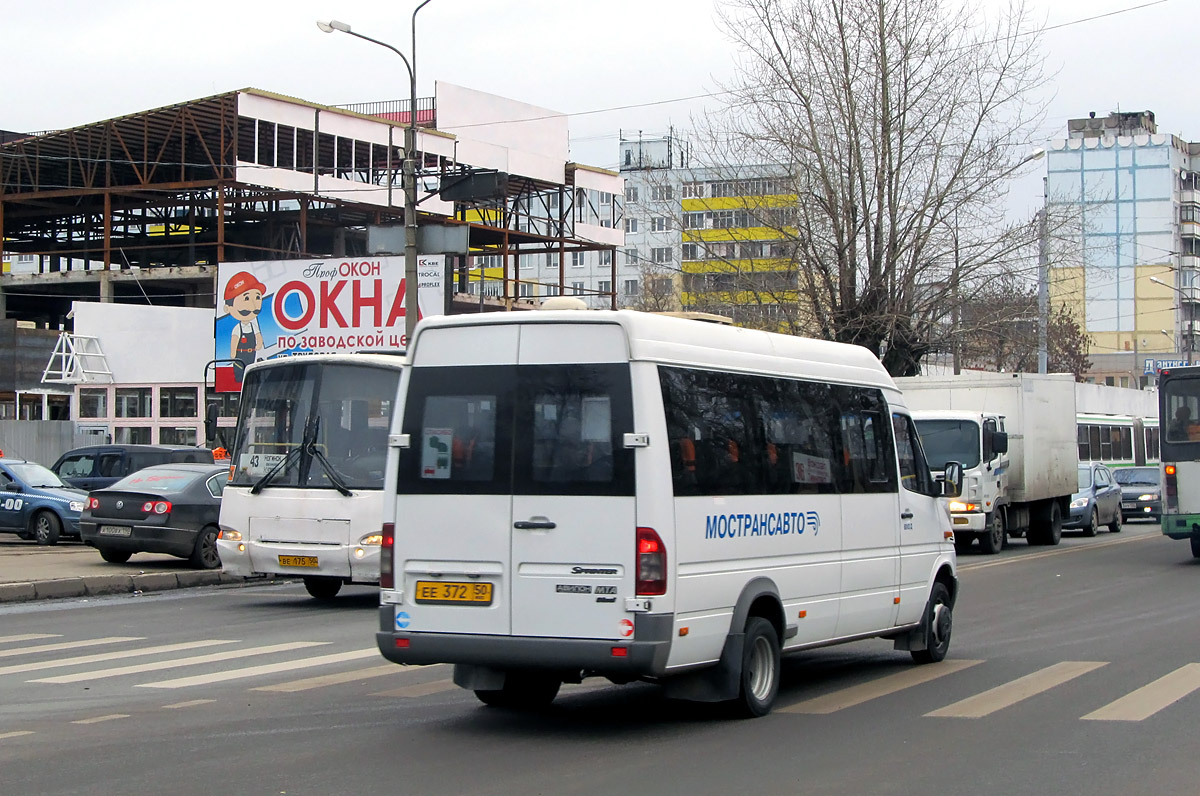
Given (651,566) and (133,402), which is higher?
(133,402)

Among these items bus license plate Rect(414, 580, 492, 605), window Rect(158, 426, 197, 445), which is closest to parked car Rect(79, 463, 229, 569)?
bus license plate Rect(414, 580, 492, 605)

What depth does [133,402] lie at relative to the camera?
42.1 metres

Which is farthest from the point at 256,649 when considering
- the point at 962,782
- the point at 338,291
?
the point at 338,291

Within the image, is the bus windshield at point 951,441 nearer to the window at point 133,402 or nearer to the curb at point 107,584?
the curb at point 107,584

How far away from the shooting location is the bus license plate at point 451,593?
824 cm

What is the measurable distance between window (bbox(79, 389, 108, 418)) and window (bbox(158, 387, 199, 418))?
283cm

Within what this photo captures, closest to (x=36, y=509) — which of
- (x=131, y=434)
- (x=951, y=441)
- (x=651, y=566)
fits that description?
(x=131, y=434)

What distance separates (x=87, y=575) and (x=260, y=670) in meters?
8.63

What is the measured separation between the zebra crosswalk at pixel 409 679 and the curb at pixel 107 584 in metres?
4.49

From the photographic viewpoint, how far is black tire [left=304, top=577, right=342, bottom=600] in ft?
57.6

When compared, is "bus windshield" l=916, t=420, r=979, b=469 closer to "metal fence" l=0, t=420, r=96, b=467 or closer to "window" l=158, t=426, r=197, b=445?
"window" l=158, t=426, r=197, b=445

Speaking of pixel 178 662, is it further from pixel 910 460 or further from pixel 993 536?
pixel 993 536

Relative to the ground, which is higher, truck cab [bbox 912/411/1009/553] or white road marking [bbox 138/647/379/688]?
truck cab [bbox 912/411/1009/553]

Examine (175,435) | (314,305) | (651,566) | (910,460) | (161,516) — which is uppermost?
(314,305)
